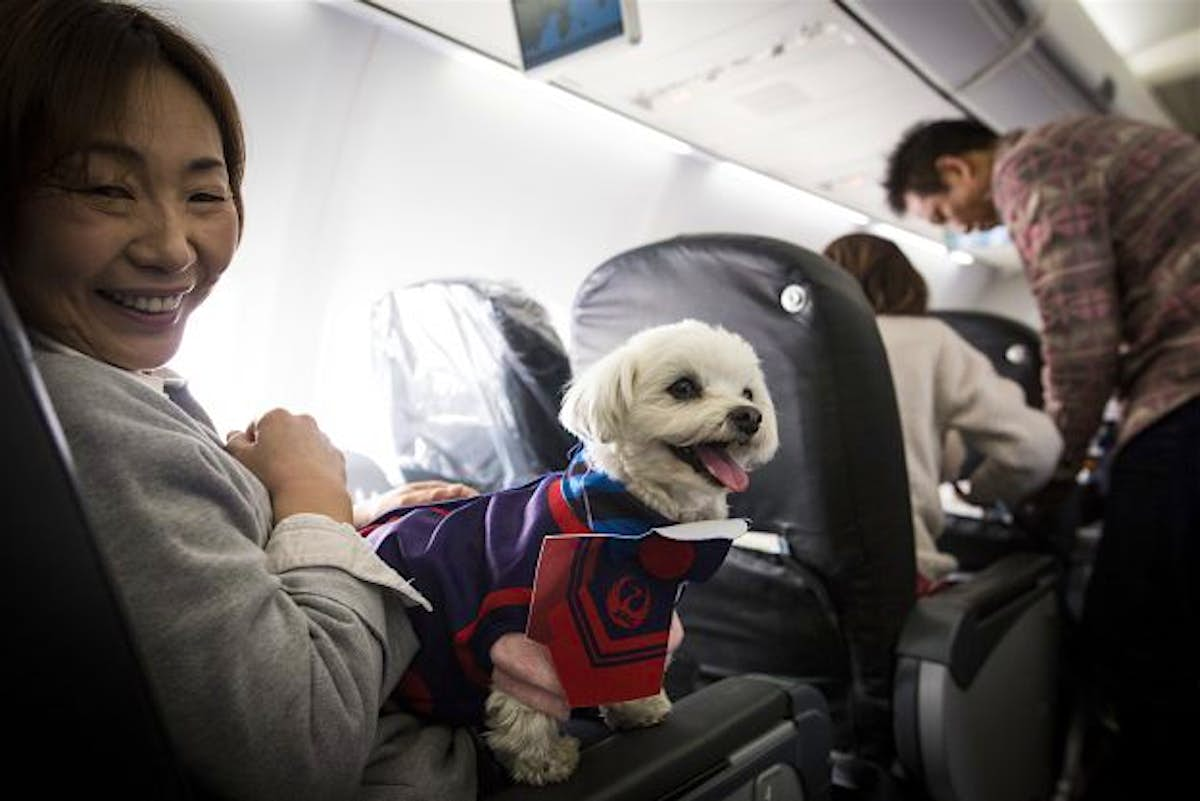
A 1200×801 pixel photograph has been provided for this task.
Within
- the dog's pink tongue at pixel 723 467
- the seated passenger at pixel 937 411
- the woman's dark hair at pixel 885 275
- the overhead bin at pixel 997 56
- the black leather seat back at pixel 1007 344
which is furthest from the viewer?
the overhead bin at pixel 997 56

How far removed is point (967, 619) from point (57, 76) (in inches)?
57.0

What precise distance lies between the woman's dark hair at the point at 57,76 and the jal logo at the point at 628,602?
67 cm

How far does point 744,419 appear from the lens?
1.04 m

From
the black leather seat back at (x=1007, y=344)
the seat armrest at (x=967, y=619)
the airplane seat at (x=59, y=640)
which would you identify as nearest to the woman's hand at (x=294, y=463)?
the airplane seat at (x=59, y=640)

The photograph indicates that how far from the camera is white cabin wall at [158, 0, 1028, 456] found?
2057mm

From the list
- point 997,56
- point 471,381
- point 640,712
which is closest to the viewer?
point 640,712

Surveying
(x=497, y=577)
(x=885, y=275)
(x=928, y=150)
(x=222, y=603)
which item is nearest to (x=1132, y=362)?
(x=885, y=275)

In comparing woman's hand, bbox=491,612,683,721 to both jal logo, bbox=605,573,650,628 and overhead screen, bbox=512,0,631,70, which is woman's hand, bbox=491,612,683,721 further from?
overhead screen, bbox=512,0,631,70

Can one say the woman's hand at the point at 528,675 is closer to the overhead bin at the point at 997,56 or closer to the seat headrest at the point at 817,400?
the seat headrest at the point at 817,400

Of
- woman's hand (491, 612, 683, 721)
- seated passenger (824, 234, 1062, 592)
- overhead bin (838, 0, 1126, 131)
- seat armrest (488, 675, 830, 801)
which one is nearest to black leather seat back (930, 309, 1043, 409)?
seated passenger (824, 234, 1062, 592)

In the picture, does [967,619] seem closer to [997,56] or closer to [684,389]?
[684,389]

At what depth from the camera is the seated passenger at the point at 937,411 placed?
1.69 meters

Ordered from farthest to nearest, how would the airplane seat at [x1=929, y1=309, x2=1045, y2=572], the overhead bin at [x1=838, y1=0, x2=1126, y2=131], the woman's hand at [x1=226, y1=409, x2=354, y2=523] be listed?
the overhead bin at [x1=838, y1=0, x2=1126, y2=131] → the airplane seat at [x1=929, y1=309, x2=1045, y2=572] → the woman's hand at [x1=226, y1=409, x2=354, y2=523]

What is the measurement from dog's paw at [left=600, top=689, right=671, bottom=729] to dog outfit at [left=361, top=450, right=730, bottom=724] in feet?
0.30
